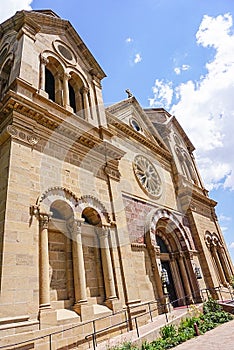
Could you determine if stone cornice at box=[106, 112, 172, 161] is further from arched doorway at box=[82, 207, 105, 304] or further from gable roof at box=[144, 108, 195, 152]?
arched doorway at box=[82, 207, 105, 304]

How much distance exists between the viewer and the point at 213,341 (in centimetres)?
A: 736

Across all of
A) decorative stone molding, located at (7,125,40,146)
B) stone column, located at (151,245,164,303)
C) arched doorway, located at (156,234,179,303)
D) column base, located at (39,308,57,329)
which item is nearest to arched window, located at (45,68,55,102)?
decorative stone molding, located at (7,125,40,146)

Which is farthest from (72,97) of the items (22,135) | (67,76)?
(22,135)

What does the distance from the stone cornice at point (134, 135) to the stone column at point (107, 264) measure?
722 centimetres

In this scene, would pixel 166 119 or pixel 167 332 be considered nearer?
pixel 167 332

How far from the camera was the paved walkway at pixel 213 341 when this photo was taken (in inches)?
264

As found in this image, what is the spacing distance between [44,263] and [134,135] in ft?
34.9

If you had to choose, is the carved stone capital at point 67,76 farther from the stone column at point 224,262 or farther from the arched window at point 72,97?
the stone column at point 224,262

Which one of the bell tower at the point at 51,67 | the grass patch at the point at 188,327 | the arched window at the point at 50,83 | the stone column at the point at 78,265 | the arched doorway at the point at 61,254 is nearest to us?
the grass patch at the point at 188,327

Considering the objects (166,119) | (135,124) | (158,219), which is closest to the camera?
(158,219)

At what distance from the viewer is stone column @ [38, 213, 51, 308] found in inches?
261

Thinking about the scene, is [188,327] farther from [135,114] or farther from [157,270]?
[135,114]

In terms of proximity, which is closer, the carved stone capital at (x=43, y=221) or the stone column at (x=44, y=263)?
the stone column at (x=44, y=263)

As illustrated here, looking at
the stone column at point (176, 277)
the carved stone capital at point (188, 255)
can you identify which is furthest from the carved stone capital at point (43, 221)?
the carved stone capital at point (188, 255)
